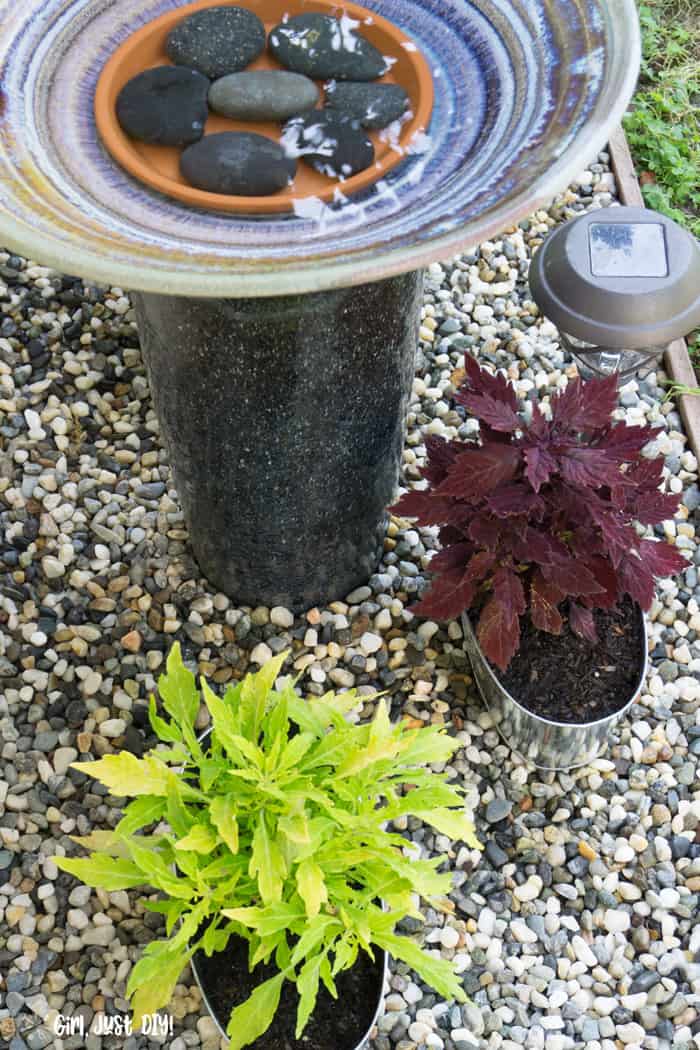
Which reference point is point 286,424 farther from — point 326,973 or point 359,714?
point 326,973

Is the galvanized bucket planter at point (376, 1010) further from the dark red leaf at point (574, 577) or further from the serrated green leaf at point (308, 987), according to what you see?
the dark red leaf at point (574, 577)

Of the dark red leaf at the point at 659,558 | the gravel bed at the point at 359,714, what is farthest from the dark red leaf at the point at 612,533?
the gravel bed at the point at 359,714

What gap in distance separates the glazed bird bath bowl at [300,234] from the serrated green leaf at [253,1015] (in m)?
1.01

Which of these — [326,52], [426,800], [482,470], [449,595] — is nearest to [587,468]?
[482,470]

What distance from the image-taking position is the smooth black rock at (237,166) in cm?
209

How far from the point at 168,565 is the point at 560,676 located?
1.01m

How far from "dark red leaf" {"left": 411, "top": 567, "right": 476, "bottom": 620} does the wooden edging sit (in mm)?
945

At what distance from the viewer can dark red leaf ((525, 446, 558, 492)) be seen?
2273mm

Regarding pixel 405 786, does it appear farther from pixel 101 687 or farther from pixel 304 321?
pixel 304 321

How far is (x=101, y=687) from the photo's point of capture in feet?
9.26

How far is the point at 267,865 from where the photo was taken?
1921mm

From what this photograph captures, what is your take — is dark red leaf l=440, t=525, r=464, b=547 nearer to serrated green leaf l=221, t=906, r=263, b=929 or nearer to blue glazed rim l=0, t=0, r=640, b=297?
blue glazed rim l=0, t=0, r=640, b=297

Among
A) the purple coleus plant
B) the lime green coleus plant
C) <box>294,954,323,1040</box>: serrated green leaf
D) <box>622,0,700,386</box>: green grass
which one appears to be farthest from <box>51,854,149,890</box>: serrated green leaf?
<box>622,0,700,386</box>: green grass

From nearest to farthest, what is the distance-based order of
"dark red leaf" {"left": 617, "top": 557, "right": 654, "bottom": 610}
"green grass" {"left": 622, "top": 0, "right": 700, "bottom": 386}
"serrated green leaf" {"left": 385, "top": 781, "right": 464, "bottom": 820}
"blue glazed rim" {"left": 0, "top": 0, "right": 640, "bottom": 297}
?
"blue glazed rim" {"left": 0, "top": 0, "right": 640, "bottom": 297}
"serrated green leaf" {"left": 385, "top": 781, "right": 464, "bottom": 820}
"dark red leaf" {"left": 617, "top": 557, "right": 654, "bottom": 610}
"green grass" {"left": 622, "top": 0, "right": 700, "bottom": 386}
